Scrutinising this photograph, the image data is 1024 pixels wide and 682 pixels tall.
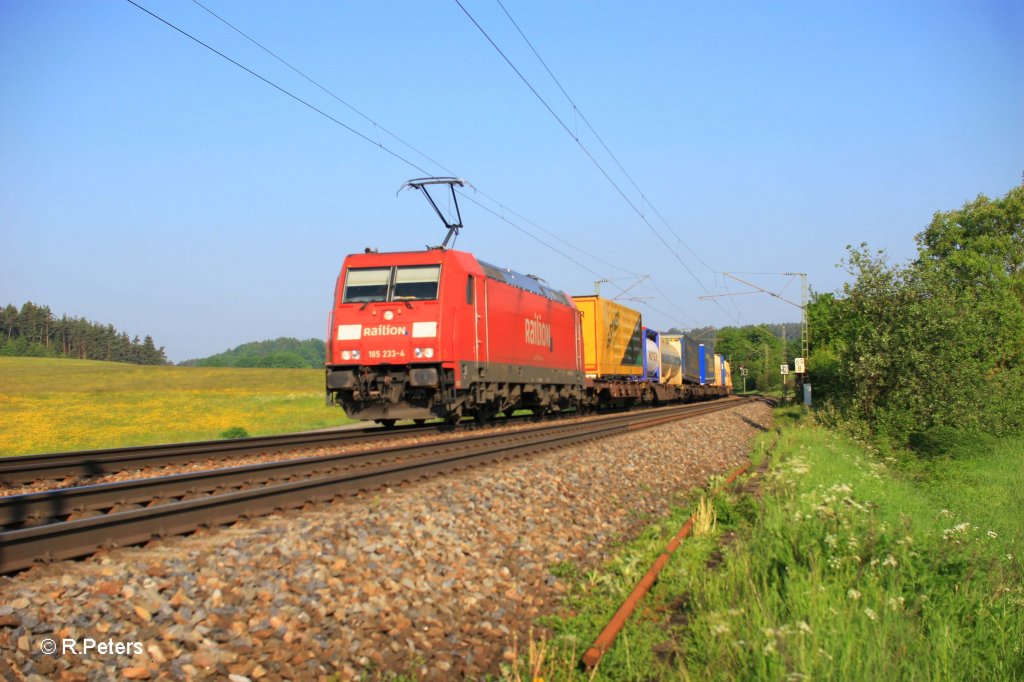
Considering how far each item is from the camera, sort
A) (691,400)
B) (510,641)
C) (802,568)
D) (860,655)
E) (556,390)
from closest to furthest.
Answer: (860,655), (510,641), (802,568), (556,390), (691,400)

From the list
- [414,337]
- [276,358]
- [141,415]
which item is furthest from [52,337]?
[414,337]

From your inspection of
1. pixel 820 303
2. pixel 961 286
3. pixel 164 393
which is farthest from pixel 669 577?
pixel 820 303

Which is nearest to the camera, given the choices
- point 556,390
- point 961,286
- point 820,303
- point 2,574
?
point 2,574

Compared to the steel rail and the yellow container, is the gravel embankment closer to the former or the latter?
the steel rail

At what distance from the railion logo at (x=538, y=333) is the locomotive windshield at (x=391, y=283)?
15.3ft

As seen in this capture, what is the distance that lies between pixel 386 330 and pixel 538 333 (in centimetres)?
635

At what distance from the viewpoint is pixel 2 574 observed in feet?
15.9

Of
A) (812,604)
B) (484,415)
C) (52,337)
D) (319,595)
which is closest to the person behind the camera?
(812,604)

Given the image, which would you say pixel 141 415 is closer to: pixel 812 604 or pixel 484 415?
pixel 484 415

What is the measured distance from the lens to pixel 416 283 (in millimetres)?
16344

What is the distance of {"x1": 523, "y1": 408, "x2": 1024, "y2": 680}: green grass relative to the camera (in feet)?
13.9

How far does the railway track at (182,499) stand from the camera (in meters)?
5.48

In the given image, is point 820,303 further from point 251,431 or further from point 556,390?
point 251,431

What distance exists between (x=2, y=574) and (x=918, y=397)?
22.3m
